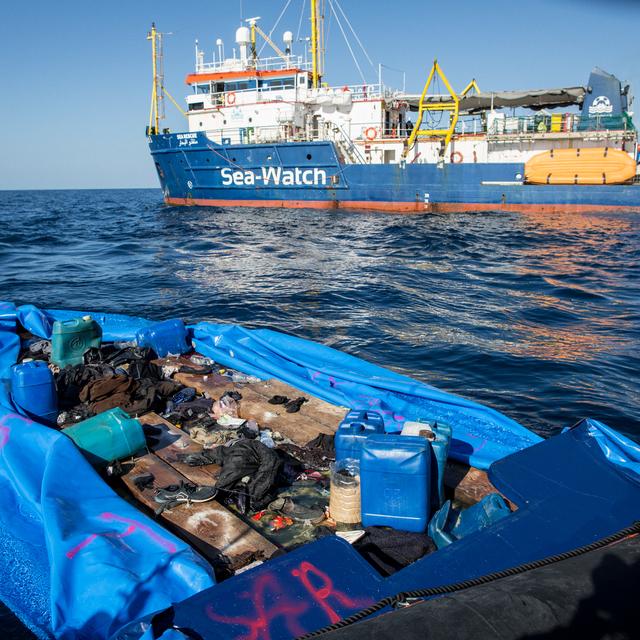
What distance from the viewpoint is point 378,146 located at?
28906 millimetres

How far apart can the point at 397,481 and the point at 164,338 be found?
393 cm

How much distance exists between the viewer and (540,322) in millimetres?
9484

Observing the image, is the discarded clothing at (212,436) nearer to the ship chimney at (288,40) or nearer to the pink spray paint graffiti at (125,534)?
the pink spray paint graffiti at (125,534)

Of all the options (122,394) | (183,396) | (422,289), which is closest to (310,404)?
(183,396)

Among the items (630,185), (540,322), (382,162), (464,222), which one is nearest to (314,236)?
(464,222)

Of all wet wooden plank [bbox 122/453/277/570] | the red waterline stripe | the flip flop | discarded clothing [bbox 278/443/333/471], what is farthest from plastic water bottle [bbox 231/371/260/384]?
the red waterline stripe

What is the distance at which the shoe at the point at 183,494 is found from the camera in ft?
11.0

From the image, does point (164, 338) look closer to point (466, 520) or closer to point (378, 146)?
point (466, 520)

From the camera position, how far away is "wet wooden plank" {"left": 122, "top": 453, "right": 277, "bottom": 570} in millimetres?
2947

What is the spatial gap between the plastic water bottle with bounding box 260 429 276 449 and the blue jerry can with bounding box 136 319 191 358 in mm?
2265

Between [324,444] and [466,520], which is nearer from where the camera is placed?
[466,520]

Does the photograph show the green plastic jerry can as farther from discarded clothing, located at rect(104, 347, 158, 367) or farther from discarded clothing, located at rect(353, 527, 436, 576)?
discarded clothing, located at rect(353, 527, 436, 576)

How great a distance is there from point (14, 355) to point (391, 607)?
541 cm

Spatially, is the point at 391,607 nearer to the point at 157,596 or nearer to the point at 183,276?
the point at 157,596
